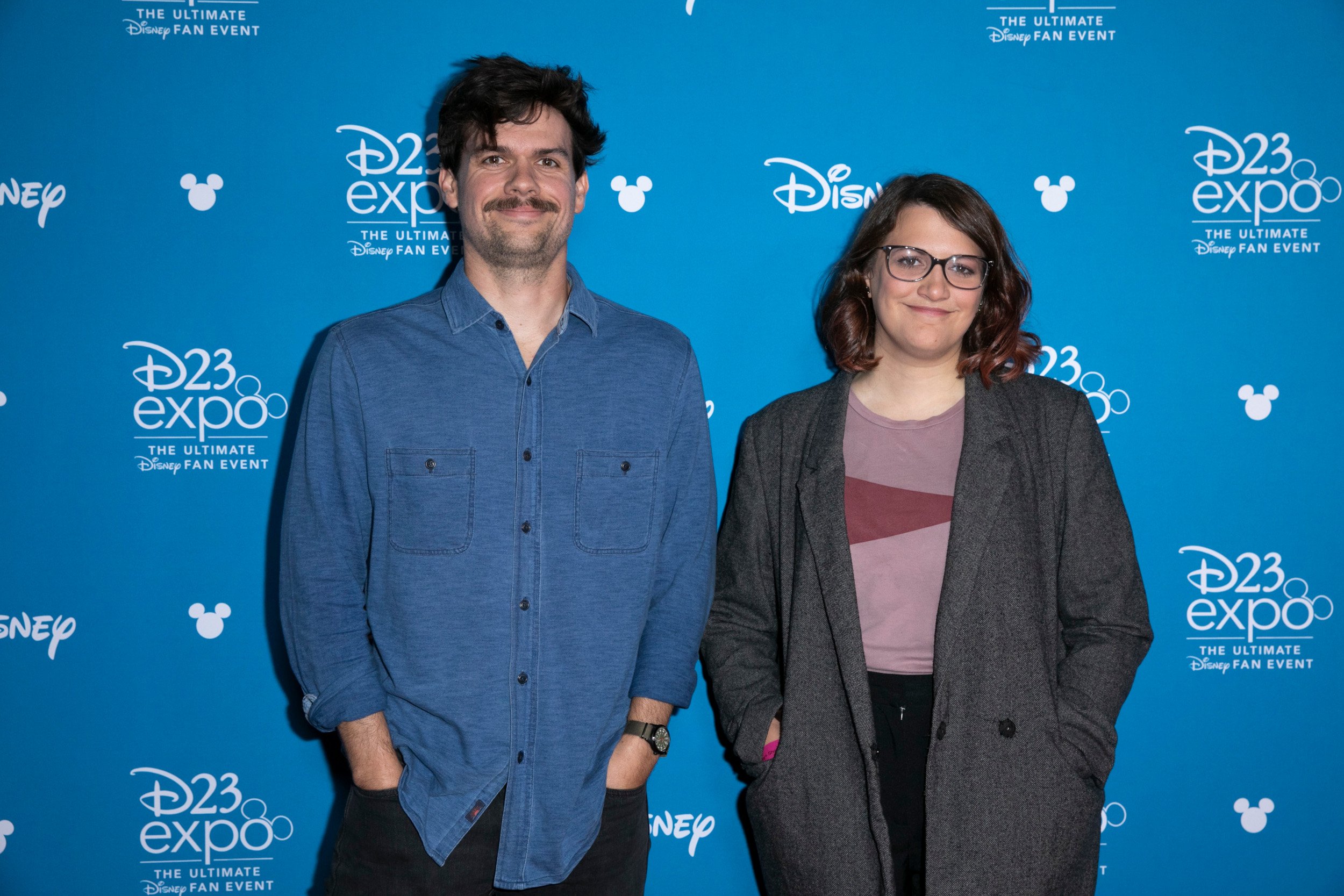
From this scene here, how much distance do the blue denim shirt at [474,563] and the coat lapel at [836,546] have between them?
1.22 feet

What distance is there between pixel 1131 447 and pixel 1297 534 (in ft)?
1.79

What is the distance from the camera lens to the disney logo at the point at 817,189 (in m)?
2.38

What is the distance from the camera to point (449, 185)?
200 centimetres

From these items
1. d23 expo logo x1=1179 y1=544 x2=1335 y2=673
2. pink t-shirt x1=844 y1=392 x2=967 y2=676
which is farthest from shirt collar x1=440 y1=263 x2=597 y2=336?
d23 expo logo x1=1179 y1=544 x2=1335 y2=673

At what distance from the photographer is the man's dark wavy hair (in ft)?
6.15

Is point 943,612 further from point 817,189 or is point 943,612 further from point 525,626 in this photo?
point 817,189

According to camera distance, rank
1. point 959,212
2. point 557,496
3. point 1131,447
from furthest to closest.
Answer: point 1131,447, point 959,212, point 557,496

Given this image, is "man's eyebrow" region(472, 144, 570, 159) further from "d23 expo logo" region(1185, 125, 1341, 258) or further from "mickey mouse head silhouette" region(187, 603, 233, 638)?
"d23 expo logo" region(1185, 125, 1341, 258)

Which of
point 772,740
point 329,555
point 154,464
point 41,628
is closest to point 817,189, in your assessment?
point 772,740

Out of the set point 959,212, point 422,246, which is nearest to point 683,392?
point 959,212

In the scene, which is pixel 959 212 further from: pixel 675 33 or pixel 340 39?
pixel 340 39

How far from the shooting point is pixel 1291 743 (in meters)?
2.50

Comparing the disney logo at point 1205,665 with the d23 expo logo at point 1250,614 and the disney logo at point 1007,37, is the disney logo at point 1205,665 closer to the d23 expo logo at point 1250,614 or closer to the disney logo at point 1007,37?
the d23 expo logo at point 1250,614

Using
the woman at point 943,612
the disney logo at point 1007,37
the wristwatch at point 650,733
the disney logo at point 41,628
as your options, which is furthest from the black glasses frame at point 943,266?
the disney logo at point 41,628
